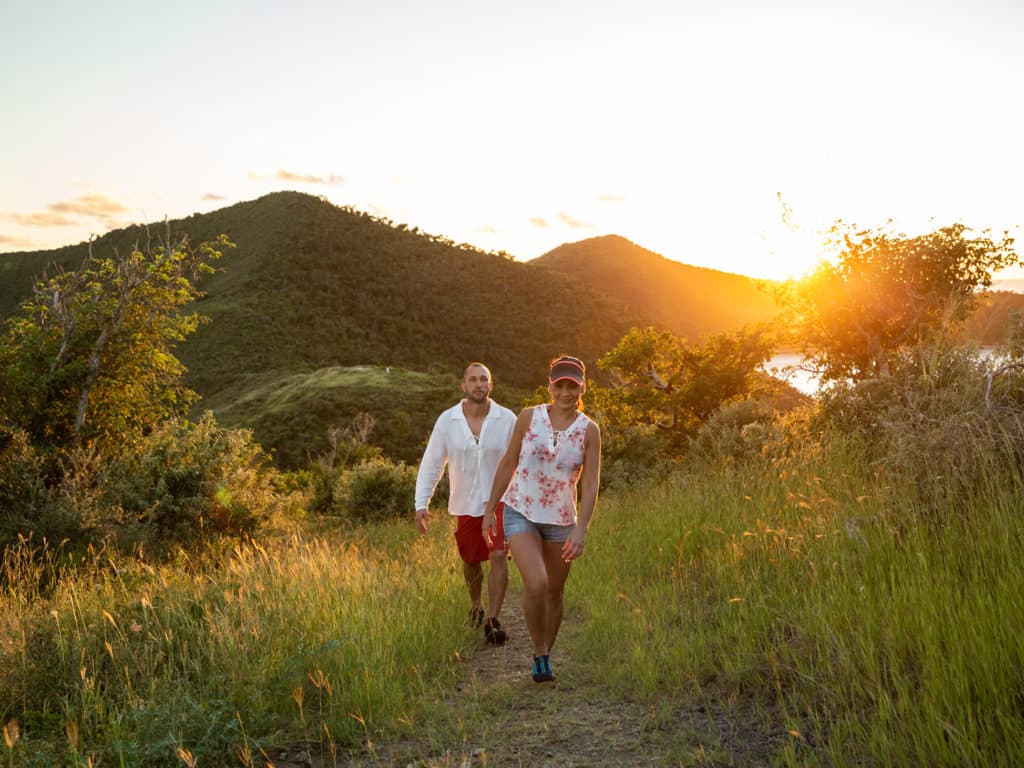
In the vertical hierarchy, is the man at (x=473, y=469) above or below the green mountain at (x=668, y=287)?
below

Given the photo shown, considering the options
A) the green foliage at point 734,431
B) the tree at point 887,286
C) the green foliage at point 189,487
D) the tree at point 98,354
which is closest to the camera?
the green foliage at point 189,487

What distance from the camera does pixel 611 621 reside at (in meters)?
5.50

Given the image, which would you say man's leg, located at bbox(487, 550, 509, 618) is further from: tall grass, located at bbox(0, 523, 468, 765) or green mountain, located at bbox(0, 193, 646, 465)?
green mountain, located at bbox(0, 193, 646, 465)

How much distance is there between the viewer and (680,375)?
2017cm

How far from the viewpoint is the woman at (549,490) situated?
460 centimetres

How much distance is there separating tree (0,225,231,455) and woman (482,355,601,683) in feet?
32.7

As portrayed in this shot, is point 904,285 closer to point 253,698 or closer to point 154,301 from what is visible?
point 154,301

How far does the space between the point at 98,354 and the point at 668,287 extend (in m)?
94.7

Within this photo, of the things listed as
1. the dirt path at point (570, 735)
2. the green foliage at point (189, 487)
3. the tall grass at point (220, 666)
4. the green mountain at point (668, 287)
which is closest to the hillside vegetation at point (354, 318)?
the green mountain at point (668, 287)

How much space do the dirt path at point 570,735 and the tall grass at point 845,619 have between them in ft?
0.57

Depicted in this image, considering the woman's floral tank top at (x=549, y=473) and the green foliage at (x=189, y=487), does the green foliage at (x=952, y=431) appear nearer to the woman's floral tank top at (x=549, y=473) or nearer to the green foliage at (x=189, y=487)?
the woman's floral tank top at (x=549, y=473)

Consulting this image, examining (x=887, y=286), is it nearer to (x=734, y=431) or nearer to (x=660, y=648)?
(x=734, y=431)

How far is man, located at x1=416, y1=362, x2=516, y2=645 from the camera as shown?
18.8 ft

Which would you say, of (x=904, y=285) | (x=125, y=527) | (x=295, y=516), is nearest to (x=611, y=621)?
(x=125, y=527)
